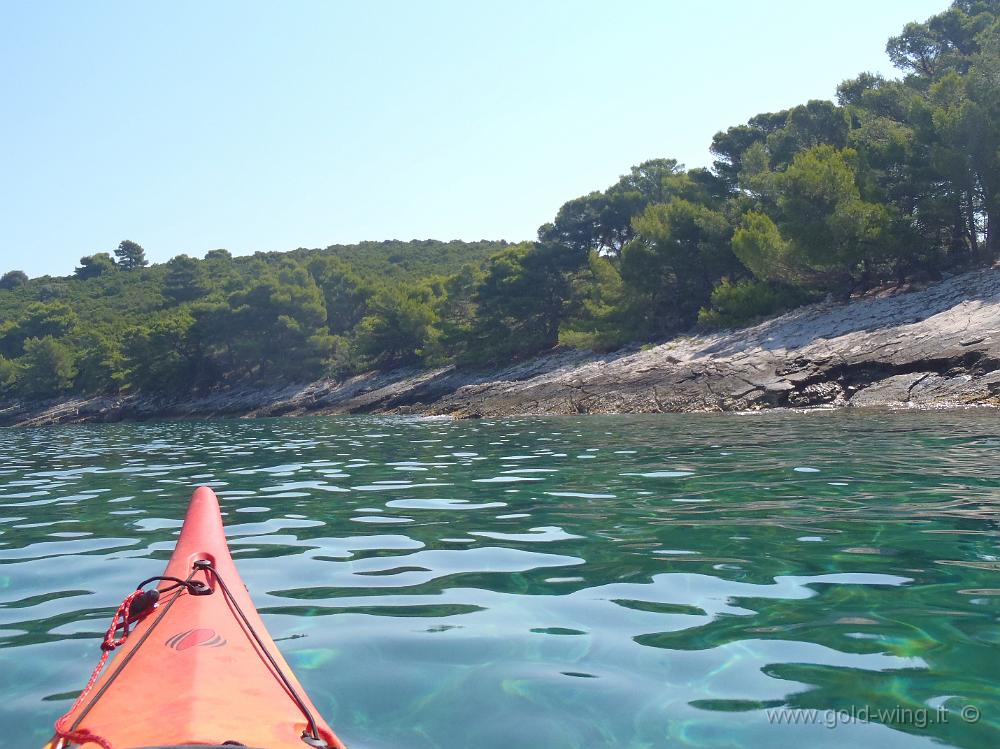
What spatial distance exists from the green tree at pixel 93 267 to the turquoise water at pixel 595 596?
3488 inches

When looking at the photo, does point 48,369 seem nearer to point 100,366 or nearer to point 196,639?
point 100,366

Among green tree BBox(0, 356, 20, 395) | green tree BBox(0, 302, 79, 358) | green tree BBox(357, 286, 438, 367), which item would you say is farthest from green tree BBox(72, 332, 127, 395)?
green tree BBox(357, 286, 438, 367)

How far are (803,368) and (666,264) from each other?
11.6 metres

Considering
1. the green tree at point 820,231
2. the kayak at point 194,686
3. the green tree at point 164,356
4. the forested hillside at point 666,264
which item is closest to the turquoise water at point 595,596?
the kayak at point 194,686

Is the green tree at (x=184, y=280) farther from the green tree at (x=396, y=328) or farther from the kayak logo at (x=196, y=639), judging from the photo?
the kayak logo at (x=196, y=639)

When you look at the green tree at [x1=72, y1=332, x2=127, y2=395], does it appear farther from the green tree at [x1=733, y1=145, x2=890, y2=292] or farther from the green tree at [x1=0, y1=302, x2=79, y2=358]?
the green tree at [x1=733, y1=145, x2=890, y2=292]

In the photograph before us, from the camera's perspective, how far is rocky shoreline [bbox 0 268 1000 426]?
58.7ft

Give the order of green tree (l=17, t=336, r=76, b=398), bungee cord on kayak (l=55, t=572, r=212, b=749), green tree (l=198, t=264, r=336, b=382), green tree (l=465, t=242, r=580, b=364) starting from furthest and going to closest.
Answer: green tree (l=17, t=336, r=76, b=398)
green tree (l=198, t=264, r=336, b=382)
green tree (l=465, t=242, r=580, b=364)
bungee cord on kayak (l=55, t=572, r=212, b=749)

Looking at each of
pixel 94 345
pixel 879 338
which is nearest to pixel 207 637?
pixel 879 338

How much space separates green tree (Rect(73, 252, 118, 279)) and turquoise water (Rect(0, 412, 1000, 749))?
88.6 metres

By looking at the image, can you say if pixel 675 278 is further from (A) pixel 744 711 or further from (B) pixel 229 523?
(A) pixel 744 711

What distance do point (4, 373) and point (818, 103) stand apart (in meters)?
54.4

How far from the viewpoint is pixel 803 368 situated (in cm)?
2055

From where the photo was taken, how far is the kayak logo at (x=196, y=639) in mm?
2621
